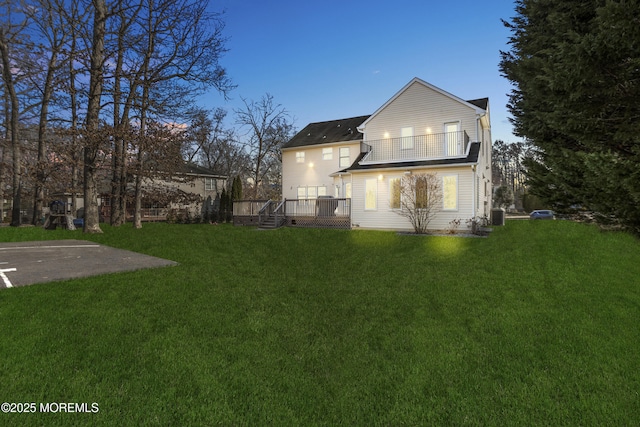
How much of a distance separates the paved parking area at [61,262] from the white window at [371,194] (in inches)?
465

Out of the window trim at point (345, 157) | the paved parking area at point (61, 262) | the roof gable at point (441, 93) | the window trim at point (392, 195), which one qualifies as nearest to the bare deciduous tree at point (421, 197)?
the window trim at point (392, 195)

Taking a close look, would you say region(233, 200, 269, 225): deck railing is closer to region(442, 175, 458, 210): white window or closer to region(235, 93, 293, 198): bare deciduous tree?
region(442, 175, 458, 210): white window

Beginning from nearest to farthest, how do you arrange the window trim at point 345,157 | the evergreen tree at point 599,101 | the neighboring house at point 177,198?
the evergreen tree at point 599,101 < the neighboring house at point 177,198 < the window trim at point 345,157

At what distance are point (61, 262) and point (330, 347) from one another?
6.84 m

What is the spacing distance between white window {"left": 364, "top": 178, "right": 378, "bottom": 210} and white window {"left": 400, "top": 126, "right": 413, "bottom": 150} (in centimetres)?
254

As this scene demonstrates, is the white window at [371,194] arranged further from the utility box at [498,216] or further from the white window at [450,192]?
the utility box at [498,216]

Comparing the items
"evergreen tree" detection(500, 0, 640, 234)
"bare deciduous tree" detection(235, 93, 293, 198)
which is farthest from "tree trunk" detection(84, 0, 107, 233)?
"bare deciduous tree" detection(235, 93, 293, 198)

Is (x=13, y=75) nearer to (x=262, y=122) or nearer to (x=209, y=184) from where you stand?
(x=209, y=184)

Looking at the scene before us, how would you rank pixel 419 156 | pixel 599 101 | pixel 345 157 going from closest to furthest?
pixel 599 101 → pixel 419 156 → pixel 345 157

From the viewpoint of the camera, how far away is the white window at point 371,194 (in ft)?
57.5

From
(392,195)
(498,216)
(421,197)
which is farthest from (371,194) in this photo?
(498,216)

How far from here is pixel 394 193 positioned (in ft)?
55.4

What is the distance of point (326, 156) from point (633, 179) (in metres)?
19.8

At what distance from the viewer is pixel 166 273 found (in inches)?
260
